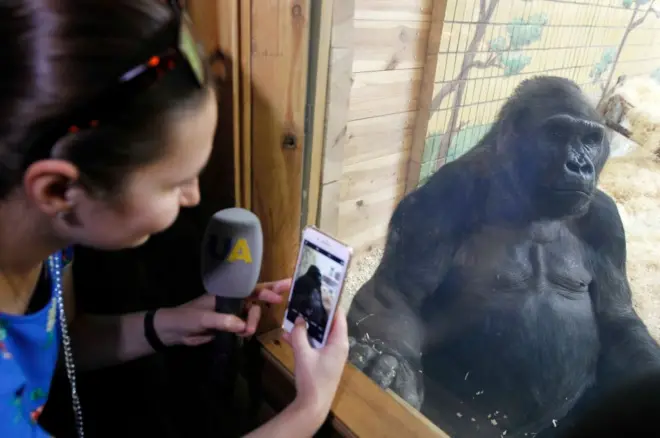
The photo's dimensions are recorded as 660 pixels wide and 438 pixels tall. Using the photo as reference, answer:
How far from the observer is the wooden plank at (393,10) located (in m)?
0.70

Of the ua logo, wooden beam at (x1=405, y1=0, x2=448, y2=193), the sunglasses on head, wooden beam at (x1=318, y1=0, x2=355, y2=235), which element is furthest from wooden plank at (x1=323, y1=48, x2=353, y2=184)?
the sunglasses on head

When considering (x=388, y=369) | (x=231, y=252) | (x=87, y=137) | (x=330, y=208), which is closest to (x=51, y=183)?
(x=87, y=137)

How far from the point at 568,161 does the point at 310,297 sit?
39 cm

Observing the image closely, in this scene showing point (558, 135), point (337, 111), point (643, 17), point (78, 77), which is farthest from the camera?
point (337, 111)

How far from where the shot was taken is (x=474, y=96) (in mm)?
686

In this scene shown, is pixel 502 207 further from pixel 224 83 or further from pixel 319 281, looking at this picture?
pixel 224 83

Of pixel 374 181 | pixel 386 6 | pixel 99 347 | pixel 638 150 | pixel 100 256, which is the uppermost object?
pixel 386 6

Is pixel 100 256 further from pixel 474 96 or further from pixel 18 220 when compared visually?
pixel 474 96

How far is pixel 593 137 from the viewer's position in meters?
0.64

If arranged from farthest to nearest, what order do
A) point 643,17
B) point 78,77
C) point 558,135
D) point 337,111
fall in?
point 337,111 → point 558,135 → point 643,17 → point 78,77

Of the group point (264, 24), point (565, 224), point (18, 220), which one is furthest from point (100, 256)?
point (565, 224)

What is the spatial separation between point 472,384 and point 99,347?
1.93 feet

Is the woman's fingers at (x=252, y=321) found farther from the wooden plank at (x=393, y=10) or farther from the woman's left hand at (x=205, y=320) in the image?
the wooden plank at (x=393, y=10)

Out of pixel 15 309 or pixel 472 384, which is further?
pixel 472 384
